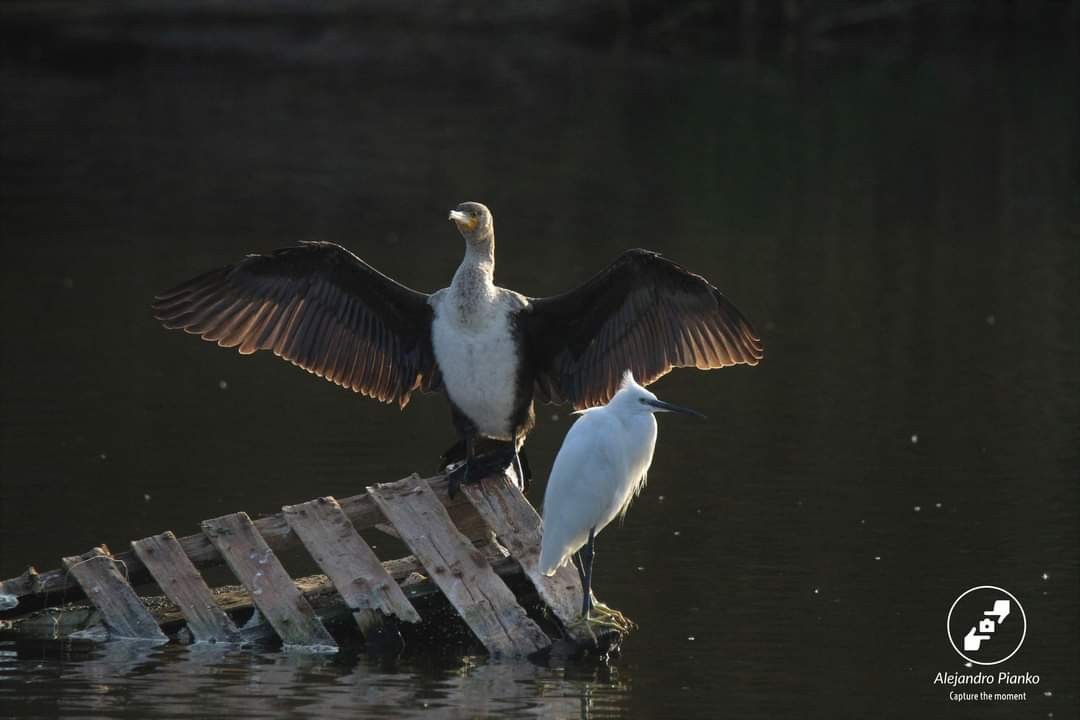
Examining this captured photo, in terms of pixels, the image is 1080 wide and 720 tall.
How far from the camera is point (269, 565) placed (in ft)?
26.0

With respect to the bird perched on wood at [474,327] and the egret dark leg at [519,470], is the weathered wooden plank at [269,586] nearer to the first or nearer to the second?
the bird perched on wood at [474,327]

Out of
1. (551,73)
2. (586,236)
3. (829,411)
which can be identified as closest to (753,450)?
(829,411)

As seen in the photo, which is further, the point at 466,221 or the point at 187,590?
the point at 466,221

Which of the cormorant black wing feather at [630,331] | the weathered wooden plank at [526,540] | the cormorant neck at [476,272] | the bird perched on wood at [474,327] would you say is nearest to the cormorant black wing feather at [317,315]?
the bird perched on wood at [474,327]

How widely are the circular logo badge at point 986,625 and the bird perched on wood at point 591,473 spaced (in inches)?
63.2

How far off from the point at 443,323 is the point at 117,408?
4.09 meters

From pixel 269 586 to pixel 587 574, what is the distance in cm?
133

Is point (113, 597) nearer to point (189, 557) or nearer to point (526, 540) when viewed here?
point (189, 557)

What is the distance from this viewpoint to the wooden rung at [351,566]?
787 centimetres

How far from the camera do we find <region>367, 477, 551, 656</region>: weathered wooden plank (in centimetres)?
777

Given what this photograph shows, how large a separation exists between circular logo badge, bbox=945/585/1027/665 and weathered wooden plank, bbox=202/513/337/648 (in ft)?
8.82

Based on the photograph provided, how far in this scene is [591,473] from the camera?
7.81 meters

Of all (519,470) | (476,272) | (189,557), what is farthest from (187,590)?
(476,272)

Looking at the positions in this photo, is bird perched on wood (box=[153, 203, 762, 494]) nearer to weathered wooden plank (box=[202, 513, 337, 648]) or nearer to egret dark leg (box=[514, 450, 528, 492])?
egret dark leg (box=[514, 450, 528, 492])
